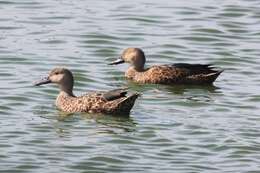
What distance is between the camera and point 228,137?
1491 cm

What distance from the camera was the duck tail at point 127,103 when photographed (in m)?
16.1

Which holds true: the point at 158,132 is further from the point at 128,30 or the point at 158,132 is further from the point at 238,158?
the point at 128,30

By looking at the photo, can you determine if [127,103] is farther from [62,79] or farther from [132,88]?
[132,88]

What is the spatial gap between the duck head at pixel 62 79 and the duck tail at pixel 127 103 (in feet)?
3.07

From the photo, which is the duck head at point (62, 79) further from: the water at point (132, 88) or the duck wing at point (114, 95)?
the duck wing at point (114, 95)

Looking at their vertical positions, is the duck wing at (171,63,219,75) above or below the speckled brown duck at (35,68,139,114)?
above

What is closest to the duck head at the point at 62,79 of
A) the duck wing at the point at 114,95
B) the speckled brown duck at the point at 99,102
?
the speckled brown duck at the point at 99,102

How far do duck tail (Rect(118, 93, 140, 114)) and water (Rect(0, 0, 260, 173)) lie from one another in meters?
0.16

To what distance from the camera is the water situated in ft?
46.0

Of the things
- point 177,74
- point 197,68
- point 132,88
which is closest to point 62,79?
point 132,88

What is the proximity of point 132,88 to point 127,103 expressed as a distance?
215 centimetres

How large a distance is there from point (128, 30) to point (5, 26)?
6.97 ft

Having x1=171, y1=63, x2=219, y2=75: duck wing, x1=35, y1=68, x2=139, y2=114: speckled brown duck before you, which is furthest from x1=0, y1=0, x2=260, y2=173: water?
x1=171, y1=63, x2=219, y2=75: duck wing

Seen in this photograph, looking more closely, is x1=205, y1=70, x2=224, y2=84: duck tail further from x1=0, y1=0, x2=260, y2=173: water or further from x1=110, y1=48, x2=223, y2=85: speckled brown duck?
x1=0, y1=0, x2=260, y2=173: water
